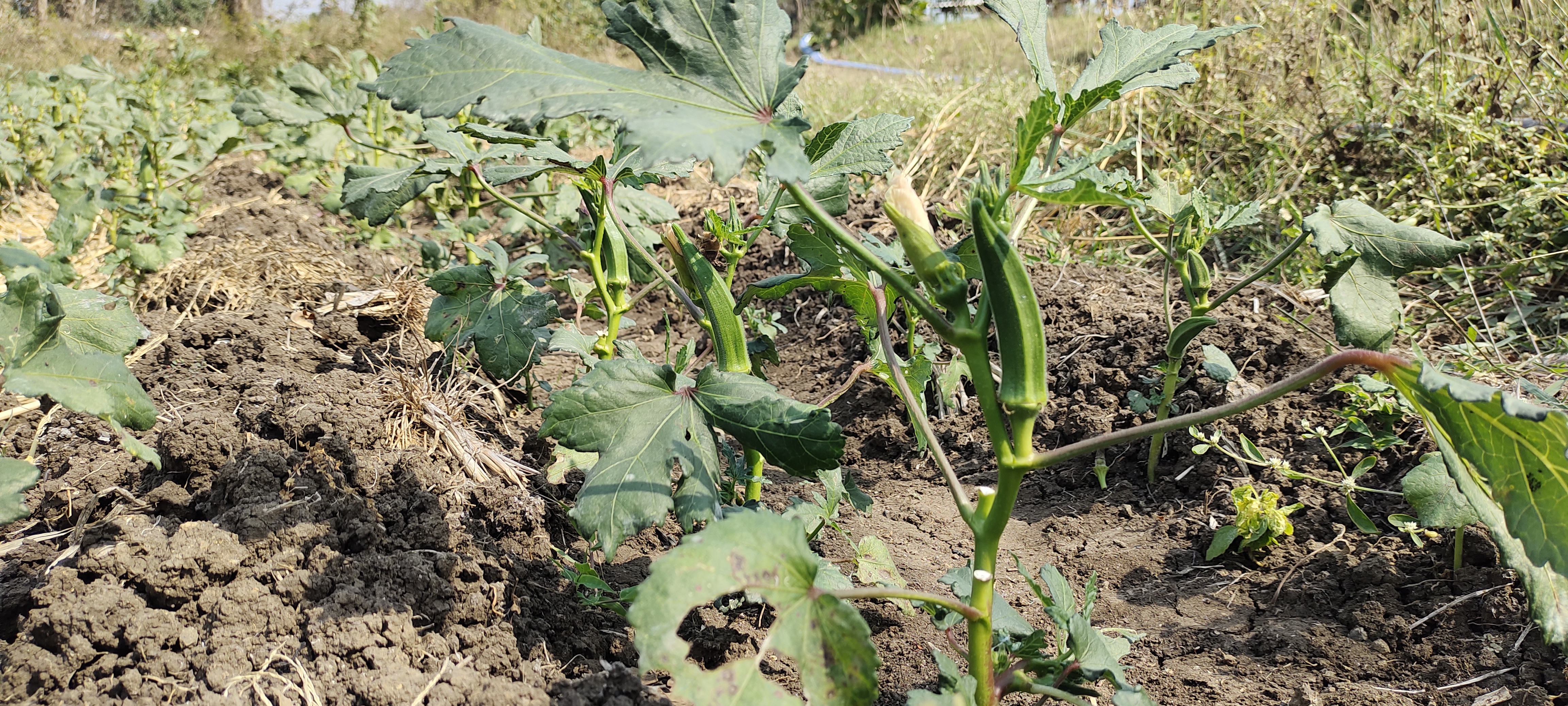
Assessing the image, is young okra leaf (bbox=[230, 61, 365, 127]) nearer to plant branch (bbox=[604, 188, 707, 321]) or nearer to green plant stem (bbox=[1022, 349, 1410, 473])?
plant branch (bbox=[604, 188, 707, 321])

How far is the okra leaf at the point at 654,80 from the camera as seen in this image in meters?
1.00

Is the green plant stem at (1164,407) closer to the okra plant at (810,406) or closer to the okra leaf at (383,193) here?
the okra plant at (810,406)

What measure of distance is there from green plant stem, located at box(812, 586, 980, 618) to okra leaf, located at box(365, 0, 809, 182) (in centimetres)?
50

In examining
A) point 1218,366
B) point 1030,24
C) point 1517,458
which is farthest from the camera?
point 1218,366

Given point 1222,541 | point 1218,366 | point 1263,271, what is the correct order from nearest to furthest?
point 1263,271 < point 1222,541 < point 1218,366

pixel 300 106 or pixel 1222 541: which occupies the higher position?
pixel 300 106

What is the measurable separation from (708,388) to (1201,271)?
1.22 m

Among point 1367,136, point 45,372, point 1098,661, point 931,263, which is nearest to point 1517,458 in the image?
point 1098,661

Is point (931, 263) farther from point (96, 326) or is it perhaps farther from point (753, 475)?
point (96, 326)

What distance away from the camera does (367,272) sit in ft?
11.1

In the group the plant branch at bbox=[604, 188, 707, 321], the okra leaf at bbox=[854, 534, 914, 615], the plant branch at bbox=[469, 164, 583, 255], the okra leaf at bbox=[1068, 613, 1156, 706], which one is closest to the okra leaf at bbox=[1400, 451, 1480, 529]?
the okra leaf at bbox=[1068, 613, 1156, 706]

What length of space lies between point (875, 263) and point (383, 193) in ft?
4.34

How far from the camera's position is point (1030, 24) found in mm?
1386

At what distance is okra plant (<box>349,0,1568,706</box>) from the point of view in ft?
3.26
